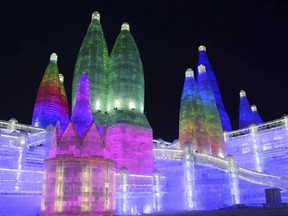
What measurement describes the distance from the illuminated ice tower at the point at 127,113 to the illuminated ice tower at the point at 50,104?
10698 mm

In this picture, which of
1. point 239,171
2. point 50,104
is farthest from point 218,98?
point 50,104

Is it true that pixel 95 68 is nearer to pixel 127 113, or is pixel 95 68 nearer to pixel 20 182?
pixel 127 113

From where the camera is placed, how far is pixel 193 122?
36.0m

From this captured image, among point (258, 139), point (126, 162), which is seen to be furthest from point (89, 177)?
point (258, 139)

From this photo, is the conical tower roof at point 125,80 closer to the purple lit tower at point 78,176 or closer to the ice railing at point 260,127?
the purple lit tower at point 78,176

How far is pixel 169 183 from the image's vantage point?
29.2m

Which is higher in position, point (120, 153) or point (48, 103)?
point (48, 103)

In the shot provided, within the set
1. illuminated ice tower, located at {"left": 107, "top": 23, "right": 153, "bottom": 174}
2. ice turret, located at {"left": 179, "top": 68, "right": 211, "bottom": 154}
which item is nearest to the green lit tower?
illuminated ice tower, located at {"left": 107, "top": 23, "right": 153, "bottom": 174}

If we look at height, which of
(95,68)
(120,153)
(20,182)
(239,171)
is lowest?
(20,182)

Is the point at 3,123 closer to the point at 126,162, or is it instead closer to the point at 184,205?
the point at 126,162

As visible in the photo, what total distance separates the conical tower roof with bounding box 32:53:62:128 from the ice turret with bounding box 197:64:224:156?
20.1 m

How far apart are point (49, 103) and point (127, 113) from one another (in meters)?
14.4

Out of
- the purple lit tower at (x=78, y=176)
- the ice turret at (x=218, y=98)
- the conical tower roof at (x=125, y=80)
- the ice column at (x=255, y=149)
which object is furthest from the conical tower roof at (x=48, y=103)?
the ice column at (x=255, y=149)

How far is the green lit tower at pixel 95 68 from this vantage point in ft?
105
